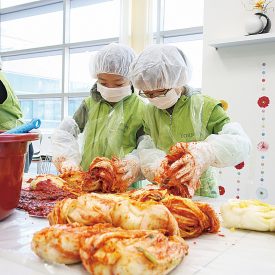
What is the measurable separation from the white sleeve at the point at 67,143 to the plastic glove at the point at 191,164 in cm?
80

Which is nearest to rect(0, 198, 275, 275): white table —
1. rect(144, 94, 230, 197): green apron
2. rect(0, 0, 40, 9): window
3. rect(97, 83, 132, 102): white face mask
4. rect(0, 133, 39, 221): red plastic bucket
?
rect(0, 133, 39, 221): red plastic bucket

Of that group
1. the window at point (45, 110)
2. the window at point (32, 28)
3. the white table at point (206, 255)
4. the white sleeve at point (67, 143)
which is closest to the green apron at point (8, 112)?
the white sleeve at point (67, 143)

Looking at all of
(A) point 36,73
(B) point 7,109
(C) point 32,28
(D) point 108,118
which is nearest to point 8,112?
(B) point 7,109

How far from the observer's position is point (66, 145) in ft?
7.08

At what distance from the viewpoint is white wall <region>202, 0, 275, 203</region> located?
9.27 ft

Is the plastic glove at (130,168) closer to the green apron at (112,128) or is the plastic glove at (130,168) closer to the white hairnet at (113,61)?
the green apron at (112,128)

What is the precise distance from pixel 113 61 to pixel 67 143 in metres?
0.58

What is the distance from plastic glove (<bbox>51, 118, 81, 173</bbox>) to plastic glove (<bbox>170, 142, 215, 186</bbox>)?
0.75 metres

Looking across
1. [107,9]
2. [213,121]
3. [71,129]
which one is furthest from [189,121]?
[107,9]

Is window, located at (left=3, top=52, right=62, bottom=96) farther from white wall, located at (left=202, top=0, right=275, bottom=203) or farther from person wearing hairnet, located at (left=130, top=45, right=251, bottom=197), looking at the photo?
person wearing hairnet, located at (left=130, top=45, right=251, bottom=197)

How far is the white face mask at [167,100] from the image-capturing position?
5.95 ft

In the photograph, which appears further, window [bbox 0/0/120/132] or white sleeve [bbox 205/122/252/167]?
window [bbox 0/0/120/132]

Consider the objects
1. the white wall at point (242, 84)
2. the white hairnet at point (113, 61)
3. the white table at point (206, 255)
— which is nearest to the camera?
the white table at point (206, 255)

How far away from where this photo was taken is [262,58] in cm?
286
